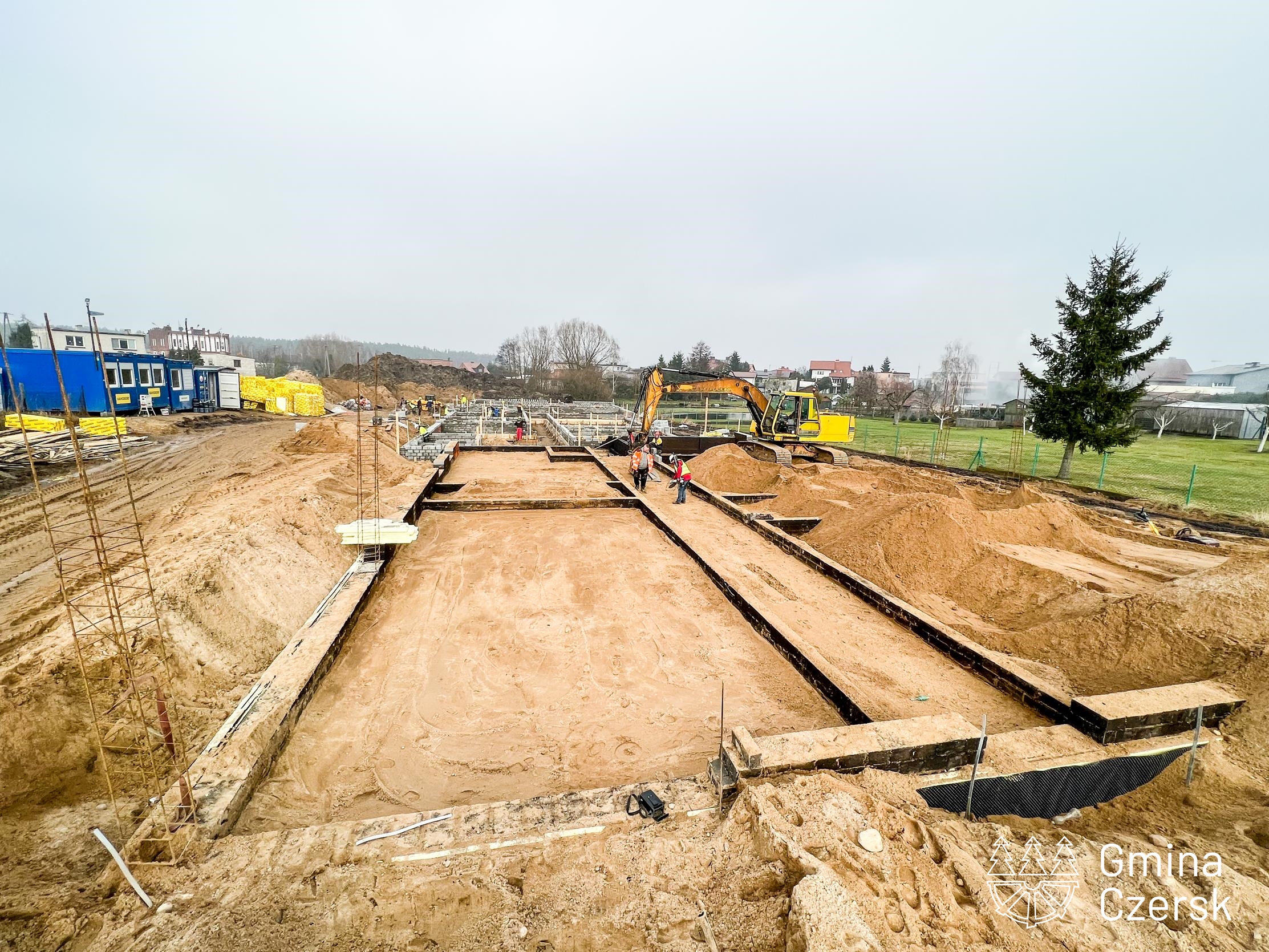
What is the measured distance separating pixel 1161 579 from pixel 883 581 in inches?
181

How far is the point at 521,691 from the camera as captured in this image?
5.52 metres

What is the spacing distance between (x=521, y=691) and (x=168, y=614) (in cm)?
Answer: 447

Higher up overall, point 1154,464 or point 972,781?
point 1154,464

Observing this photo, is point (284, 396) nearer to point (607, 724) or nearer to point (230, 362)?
point (230, 362)

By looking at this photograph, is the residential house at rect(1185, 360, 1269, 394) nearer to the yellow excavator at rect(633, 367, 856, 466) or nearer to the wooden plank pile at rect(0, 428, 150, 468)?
the yellow excavator at rect(633, 367, 856, 466)

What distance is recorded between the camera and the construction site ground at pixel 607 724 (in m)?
2.92

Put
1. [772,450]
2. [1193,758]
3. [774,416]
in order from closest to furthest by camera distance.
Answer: [1193,758] → [772,450] → [774,416]

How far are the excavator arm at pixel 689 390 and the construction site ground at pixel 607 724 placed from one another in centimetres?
823

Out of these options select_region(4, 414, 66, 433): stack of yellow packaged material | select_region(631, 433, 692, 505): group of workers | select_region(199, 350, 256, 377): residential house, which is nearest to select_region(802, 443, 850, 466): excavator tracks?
select_region(631, 433, 692, 505): group of workers

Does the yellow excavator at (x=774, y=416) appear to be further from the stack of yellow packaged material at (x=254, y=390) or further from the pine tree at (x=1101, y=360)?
the stack of yellow packaged material at (x=254, y=390)

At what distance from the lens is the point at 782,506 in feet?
42.3

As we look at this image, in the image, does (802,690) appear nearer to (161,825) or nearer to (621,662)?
(621,662)

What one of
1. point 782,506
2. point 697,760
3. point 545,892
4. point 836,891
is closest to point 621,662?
point 697,760

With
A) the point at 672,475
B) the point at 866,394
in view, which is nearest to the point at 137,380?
the point at 672,475
